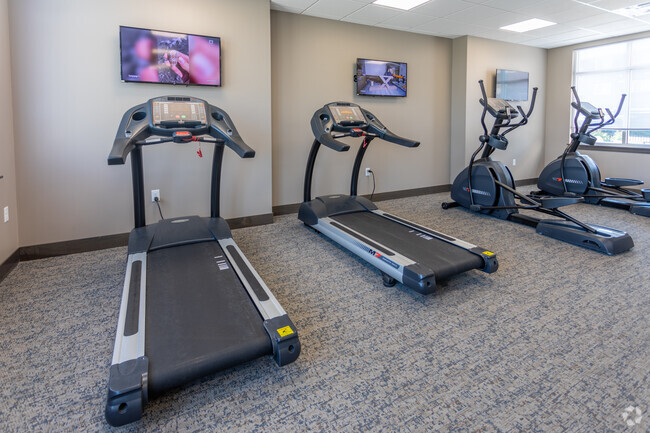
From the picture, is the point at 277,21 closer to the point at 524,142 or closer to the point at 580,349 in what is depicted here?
the point at 580,349

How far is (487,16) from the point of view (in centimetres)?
495

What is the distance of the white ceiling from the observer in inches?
175

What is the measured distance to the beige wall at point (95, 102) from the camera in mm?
3234

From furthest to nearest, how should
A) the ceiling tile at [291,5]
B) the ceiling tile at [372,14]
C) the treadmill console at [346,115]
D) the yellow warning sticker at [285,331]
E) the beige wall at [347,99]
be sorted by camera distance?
the beige wall at [347,99] → the ceiling tile at [372,14] → the ceiling tile at [291,5] → the treadmill console at [346,115] → the yellow warning sticker at [285,331]

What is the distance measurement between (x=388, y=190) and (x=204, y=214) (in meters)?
2.92

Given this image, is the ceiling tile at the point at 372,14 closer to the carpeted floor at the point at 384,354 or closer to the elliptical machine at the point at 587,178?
the elliptical machine at the point at 587,178

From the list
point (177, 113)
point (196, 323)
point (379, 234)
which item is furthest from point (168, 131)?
point (379, 234)

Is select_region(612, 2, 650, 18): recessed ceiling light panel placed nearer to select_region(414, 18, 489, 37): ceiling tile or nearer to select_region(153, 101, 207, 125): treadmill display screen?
select_region(414, 18, 489, 37): ceiling tile

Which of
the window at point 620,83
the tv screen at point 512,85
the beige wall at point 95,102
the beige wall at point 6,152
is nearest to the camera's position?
the beige wall at point 6,152

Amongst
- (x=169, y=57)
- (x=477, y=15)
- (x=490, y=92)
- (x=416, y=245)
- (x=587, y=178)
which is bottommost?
(x=416, y=245)

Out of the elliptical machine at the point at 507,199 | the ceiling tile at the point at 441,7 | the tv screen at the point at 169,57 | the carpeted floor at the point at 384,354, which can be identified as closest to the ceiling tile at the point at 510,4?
the ceiling tile at the point at 441,7

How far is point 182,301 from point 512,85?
6571mm

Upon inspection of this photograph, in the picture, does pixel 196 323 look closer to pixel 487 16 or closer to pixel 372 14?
pixel 372 14

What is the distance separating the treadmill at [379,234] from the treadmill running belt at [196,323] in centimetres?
109
